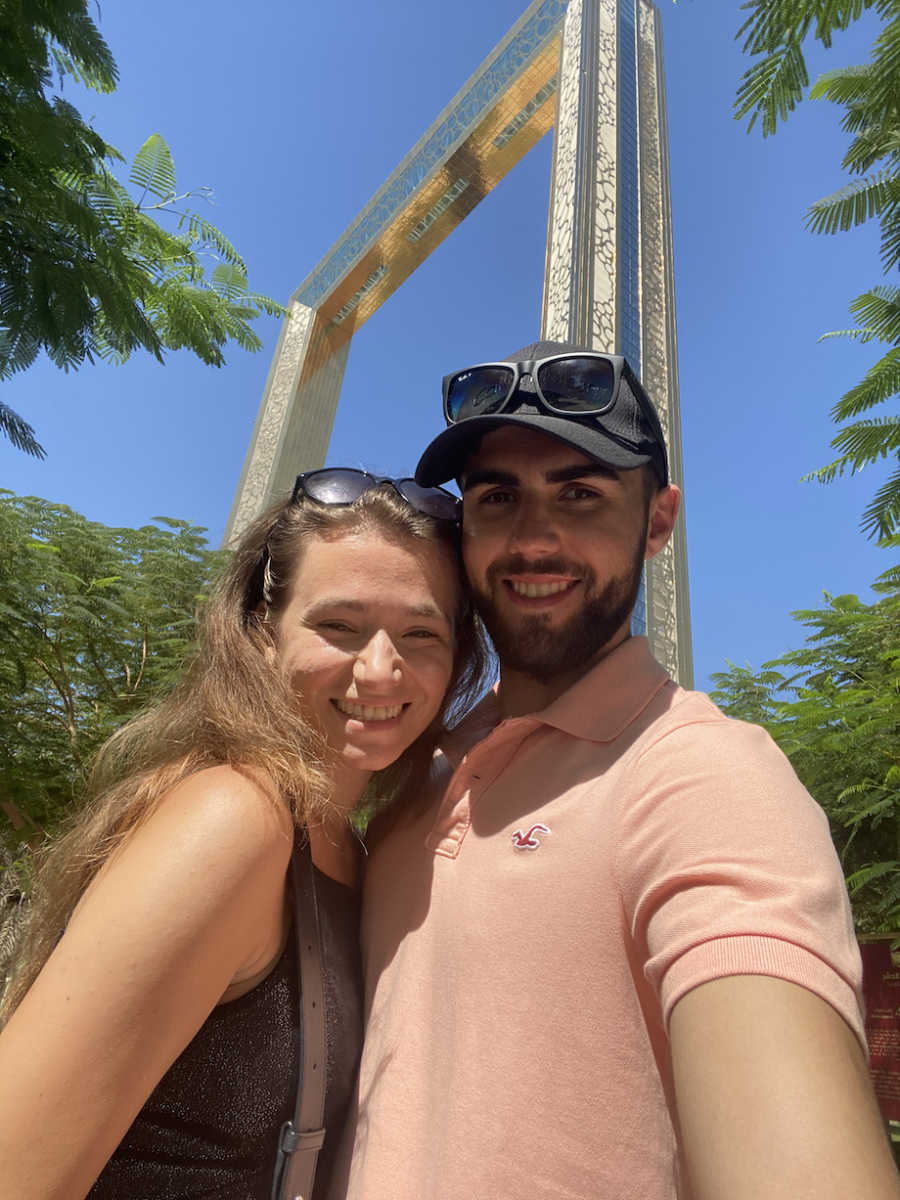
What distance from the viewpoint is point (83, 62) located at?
217cm

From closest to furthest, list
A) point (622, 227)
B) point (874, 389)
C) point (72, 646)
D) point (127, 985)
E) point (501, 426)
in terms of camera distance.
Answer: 1. point (127, 985)
2. point (501, 426)
3. point (874, 389)
4. point (72, 646)
5. point (622, 227)

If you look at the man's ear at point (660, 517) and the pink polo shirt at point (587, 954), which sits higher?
the man's ear at point (660, 517)

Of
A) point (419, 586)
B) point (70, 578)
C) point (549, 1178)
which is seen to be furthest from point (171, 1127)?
point (70, 578)

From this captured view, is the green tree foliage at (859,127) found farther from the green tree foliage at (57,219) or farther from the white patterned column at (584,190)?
the white patterned column at (584,190)

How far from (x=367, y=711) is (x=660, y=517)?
2.11 ft

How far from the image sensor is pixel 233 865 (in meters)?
0.74

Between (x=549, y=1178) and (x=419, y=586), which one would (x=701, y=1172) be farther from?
(x=419, y=586)

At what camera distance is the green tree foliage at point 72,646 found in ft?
15.4

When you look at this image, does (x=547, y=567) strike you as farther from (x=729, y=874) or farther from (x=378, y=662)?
(x=729, y=874)

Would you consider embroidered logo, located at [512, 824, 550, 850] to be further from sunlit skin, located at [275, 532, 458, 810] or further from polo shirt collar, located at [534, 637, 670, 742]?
sunlit skin, located at [275, 532, 458, 810]

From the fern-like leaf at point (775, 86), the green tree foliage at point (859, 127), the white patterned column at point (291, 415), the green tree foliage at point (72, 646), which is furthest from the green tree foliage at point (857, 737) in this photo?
the white patterned column at point (291, 415)

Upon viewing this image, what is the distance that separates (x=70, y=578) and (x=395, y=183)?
1145 cm

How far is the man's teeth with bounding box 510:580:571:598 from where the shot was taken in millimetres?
1145

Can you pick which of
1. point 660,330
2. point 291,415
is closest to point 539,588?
point 660,330
